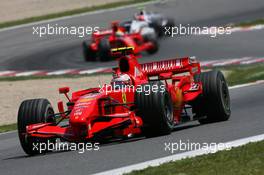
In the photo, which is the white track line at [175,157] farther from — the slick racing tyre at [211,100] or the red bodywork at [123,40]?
the red bodywork at [123,40]

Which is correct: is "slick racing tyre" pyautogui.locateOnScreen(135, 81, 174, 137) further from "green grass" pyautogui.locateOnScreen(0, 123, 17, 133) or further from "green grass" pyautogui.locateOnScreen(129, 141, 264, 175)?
"green grass" pyautogui.locateOnScreen(0, 123, 17, 133)

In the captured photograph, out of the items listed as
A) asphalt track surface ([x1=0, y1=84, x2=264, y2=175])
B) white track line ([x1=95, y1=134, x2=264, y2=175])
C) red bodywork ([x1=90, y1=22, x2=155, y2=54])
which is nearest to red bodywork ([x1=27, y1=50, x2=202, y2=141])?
asphalt track surface ([x1=0, y1=84, x2=264, y2=175])

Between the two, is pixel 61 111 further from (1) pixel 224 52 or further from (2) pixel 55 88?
(1) pixel 224 52

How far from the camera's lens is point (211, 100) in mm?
13047

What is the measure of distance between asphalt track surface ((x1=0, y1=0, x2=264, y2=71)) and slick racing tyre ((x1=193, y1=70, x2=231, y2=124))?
13333 millimetres

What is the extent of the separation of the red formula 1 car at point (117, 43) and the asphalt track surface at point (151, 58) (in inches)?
16.9

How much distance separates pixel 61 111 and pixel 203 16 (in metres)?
23.6

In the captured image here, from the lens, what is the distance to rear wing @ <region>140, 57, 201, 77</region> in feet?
44.6

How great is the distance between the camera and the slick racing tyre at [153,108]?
449 inches

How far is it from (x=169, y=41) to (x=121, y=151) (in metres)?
20.5

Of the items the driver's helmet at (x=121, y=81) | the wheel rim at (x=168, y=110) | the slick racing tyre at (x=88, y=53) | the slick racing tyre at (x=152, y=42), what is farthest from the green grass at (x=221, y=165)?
the slick racing tyre at (x=88, y=53)

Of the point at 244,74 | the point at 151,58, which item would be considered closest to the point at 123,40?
the point at 151,58

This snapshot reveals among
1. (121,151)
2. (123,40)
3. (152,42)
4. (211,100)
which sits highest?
(121,151)

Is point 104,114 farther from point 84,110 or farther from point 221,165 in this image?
point 221,165
